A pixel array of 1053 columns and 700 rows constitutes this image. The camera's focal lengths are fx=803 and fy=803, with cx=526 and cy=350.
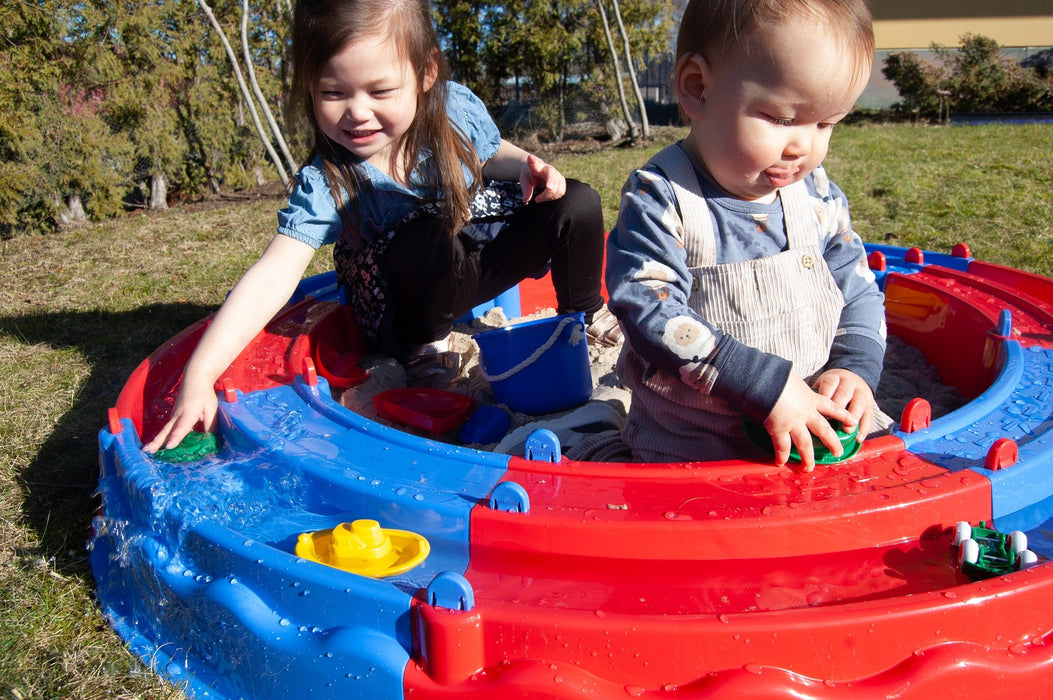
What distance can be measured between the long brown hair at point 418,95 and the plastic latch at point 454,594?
1202 millimetres

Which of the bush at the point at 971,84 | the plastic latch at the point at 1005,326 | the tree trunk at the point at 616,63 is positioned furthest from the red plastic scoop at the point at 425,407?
the bush at the point at 971,84

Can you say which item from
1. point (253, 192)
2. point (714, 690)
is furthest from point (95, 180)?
point (714, 690)

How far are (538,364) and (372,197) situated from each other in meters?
0.67

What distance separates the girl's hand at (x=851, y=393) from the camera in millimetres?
1369

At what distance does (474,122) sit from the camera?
2.35 m

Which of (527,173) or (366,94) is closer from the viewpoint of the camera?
(366,94)

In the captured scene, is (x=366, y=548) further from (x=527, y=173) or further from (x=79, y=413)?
(x=79, y=413)

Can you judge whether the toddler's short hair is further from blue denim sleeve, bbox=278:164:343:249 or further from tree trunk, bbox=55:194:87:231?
tree trunk, bbox=55:194:87:231

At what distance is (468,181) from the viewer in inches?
90.3

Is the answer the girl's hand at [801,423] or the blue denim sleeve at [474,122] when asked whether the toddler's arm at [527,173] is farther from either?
the girl's hand at [801,423]

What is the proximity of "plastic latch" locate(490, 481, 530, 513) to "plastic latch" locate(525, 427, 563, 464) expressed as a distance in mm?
139

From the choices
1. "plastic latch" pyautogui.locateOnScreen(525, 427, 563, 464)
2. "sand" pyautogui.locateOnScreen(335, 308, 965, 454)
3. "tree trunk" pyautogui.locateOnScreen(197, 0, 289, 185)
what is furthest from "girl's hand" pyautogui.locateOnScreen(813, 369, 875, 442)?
"tree trunk" pyautogui.locateOnScreen(197, 0, 289, 185)

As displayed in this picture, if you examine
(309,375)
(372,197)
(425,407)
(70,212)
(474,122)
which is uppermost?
(474,122)

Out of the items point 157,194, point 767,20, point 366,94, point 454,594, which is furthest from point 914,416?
point 157,194
